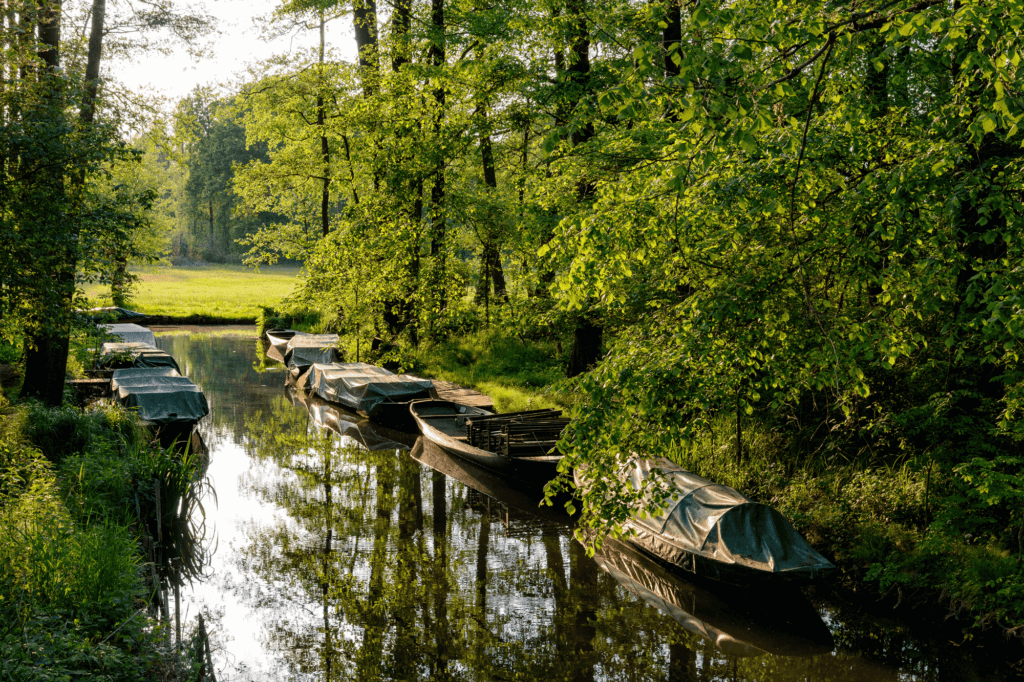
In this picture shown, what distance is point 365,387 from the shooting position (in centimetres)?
2048

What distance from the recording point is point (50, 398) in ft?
46.0

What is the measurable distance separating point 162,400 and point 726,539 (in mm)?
12851

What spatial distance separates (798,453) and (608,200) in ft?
22.1

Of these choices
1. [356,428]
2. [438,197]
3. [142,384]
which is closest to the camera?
[142,384]

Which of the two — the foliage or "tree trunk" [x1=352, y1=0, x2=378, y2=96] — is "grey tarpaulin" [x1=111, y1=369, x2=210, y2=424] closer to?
the foliage

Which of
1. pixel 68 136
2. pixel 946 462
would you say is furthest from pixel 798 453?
pixel 68 136

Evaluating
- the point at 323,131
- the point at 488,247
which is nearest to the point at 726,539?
the point at 488,247

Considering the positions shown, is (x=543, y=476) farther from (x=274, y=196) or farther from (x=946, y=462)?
(x=274, y=196)

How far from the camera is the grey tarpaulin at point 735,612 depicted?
864 cm

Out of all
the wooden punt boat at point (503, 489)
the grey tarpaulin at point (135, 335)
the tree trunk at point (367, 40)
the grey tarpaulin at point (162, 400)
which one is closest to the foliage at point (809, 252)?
the wooden punt boat at point (503, 489)

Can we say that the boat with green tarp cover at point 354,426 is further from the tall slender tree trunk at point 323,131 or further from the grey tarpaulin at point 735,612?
the grey tarpaulin at point 735,612

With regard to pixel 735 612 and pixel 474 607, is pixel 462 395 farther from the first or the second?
pixel 735 612

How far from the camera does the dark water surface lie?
8.08 metres

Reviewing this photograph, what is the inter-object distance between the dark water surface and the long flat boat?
1.77 feet
